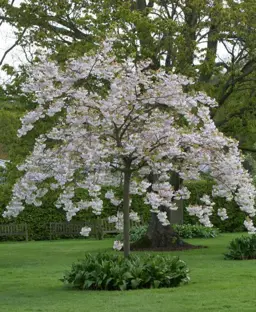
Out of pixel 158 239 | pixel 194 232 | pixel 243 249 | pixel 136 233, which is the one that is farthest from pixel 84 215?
pixel 243 249

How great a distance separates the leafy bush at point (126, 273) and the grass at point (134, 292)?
0.25m

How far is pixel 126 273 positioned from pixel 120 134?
7.13 feet

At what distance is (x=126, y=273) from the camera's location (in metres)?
11.7

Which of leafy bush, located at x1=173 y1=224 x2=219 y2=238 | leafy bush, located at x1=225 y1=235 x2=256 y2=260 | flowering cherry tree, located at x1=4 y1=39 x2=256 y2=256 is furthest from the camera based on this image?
leafy bush, located at x1=173 y1=224 x2=219 y2=238

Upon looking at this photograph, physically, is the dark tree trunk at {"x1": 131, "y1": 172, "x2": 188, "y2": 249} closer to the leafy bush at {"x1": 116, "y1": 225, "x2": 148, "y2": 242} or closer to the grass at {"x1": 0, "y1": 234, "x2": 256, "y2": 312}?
the leafy bush at {"x1": 116, "y1": 225, "x2": 148, "y2": 242}

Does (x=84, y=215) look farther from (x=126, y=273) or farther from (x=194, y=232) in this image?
(x=126, y=273)

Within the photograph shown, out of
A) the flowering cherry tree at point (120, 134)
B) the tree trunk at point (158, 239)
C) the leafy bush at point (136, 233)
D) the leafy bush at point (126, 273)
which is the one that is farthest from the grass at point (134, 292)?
the leafy bush at point (136, 233)

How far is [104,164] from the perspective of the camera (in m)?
12.0

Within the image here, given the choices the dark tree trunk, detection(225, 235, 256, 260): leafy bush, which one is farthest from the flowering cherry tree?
the dark tree trunk

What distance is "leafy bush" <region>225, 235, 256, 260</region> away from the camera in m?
16.7

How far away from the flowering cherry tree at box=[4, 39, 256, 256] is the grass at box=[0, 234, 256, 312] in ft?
4.42

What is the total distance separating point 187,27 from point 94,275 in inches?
366

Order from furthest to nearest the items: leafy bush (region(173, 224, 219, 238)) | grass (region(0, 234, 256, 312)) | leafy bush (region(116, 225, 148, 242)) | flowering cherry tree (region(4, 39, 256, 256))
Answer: leafy bush (region(173, 224, 219, 238)), leafy bush (region(116, 225, 148, 242)), flowering cherry tree (region(4, 39, 256, 256)), grass (region(0, 234, 256, 312))

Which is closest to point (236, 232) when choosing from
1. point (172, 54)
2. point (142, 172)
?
point (172, 54)
